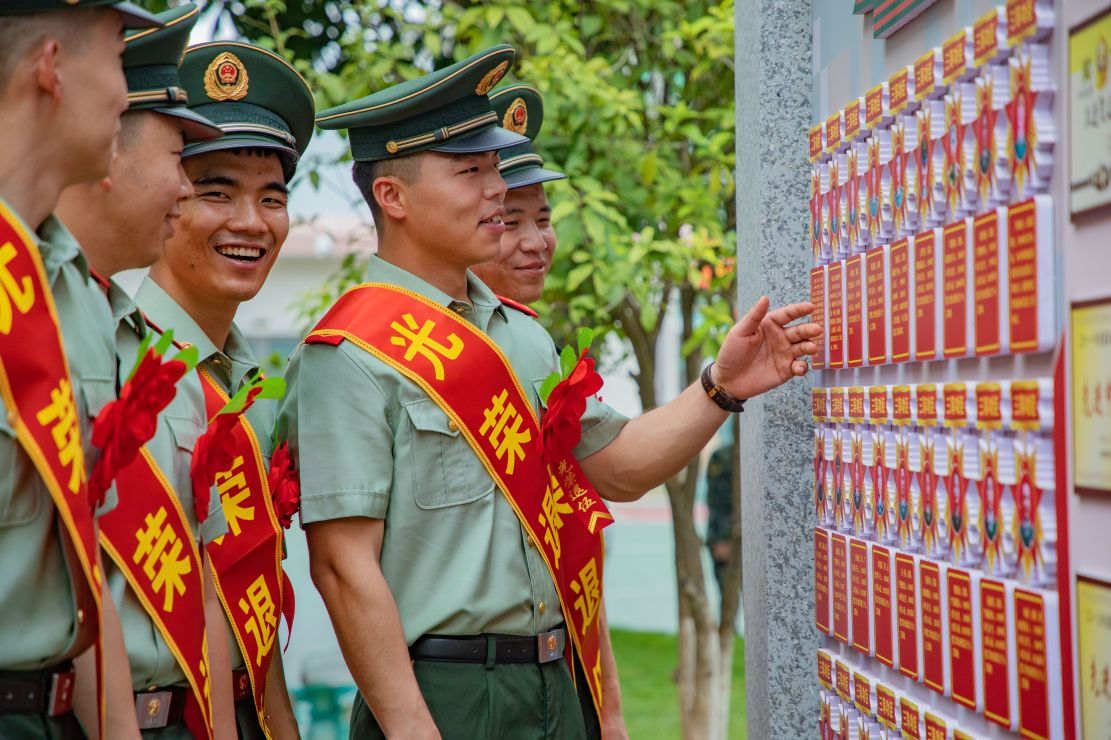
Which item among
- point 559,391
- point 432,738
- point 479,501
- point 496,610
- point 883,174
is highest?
point 883,174

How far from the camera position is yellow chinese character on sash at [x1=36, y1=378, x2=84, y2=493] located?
178 cm

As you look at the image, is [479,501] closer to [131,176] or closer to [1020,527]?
[131,176]

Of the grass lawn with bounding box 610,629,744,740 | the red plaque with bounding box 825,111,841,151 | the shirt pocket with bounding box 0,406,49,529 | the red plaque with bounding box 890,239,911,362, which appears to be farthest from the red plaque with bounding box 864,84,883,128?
the grass lawn with bounding box 610,629,744,740

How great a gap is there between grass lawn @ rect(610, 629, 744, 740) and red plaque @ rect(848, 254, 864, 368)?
5427 millimetres

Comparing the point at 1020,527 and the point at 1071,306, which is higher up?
the point at 1071,306

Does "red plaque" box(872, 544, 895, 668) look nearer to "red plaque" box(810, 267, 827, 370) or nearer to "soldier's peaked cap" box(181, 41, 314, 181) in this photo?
"red plaque" box(810, 267, 827, 370)

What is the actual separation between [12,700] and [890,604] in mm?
1310

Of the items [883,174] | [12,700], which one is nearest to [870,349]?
[883,174]

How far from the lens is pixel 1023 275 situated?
171cm

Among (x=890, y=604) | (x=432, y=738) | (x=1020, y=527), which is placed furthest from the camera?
(x=432, y=738)

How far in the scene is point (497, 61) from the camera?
2.96m

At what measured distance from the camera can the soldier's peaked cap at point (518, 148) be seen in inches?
153

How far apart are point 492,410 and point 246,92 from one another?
0.87 metres

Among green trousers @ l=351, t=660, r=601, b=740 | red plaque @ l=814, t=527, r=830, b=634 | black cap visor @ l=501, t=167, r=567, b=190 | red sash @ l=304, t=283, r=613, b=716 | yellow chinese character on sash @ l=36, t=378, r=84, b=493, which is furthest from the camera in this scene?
black cap visor @ l=501, t=167, r=567, b=190
